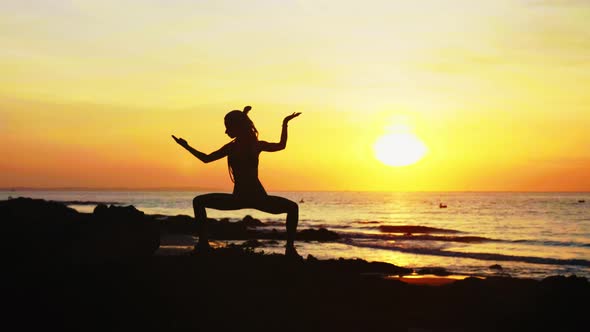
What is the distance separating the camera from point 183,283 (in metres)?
11.0

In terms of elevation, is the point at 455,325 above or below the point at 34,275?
below

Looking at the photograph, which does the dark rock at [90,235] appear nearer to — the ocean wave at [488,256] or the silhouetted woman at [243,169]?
the silhouetted woman at [243,169]

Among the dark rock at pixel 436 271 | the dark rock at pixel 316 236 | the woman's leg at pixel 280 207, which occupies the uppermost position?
the woman's leg at pixel 280 207

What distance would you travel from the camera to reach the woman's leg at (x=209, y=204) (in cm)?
1150

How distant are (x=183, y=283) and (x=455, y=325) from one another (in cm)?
641

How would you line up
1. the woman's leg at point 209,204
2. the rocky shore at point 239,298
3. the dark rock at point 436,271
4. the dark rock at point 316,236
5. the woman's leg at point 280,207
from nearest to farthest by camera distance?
the rocky shore at point 239,298
the woman's leg at point 209,204
the woman's leg at point 280,207
the dark rock at point 436,271
the dark rock at point 316,236

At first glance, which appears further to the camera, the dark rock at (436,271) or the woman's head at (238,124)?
the dark rock at (436,271)

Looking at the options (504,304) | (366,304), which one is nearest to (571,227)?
(504,304)

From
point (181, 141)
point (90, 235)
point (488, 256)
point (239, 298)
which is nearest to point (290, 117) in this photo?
point (181, 141)

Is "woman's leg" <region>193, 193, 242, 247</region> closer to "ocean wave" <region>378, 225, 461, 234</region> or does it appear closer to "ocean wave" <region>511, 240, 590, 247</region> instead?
"ocean wave" <region>511, 240, 590, 247</region>

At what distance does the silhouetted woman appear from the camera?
38.3 feet

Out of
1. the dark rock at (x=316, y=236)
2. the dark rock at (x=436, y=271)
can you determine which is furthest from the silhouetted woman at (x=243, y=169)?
the dark rock at (x=316, y=236)

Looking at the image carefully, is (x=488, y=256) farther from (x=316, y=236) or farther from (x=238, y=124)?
(x=238, y=124)

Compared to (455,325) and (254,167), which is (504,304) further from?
(254,167)
